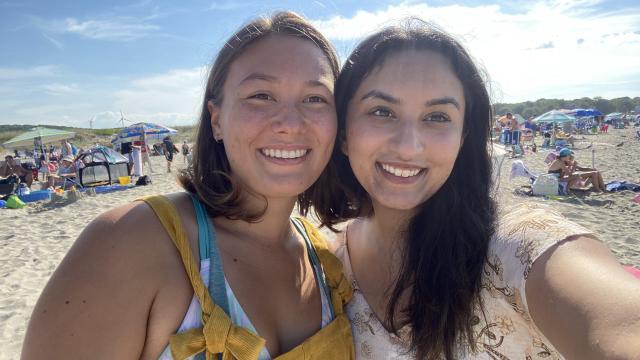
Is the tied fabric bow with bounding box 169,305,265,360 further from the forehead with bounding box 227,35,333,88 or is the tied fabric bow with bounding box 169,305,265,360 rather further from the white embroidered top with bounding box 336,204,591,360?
the forehead with bounding box 227,35,333,88

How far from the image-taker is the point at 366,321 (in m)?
1.76

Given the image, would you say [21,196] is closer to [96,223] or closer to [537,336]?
[96,223]

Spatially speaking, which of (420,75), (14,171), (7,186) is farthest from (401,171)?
(14,171)

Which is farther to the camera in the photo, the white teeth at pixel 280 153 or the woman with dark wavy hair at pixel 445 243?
the white teeth at pixel 280 153

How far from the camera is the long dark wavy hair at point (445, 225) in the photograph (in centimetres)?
154

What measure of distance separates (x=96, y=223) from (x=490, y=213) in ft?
4.87

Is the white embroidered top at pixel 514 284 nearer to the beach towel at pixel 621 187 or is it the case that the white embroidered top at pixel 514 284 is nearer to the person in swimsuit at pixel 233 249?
the person in swimsuit at pixel 233 249

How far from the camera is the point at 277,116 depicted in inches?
67.0

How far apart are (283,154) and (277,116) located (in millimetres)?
159

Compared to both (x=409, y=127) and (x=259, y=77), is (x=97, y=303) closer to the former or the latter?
(x=259, y=77)

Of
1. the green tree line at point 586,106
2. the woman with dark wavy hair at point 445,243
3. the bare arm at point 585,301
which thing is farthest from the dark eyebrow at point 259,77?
the green tree line at point 586,106

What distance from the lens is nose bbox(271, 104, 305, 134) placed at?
1.69m

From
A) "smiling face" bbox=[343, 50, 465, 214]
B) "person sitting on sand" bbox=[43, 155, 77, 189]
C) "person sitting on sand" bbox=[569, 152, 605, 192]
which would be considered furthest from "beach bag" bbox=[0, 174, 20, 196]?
"person sitting on sand" bbox=[569, 152, 605, 192]

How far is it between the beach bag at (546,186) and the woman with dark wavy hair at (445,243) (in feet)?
31.4
